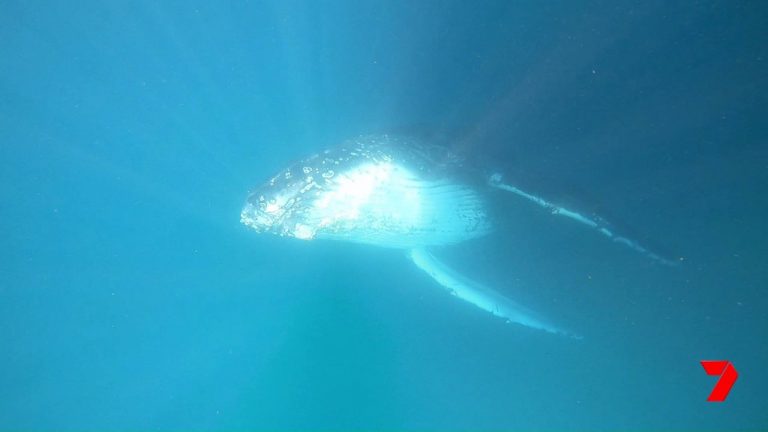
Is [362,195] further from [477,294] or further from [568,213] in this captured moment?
[477,294]

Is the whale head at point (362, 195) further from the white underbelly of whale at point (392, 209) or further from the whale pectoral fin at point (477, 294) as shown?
the whale pectoral fin at point (477, 294)

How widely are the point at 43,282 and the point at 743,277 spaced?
1510 cm

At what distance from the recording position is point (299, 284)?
9422 millimetres

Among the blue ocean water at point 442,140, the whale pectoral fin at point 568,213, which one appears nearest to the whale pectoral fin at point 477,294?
the blue ocean water at point 442,140

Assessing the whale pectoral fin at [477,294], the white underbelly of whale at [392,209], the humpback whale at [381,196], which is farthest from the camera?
the whale pectoral fin at [477,294]

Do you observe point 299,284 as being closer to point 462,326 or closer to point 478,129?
point 462,326

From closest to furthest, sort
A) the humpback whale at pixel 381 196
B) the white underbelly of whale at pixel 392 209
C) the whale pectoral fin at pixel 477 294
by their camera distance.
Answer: the humpback whale at pixel 381 196 < the white underbelly of whale at pixel 392 209 < the whale pectoral fin at pixel 477 294

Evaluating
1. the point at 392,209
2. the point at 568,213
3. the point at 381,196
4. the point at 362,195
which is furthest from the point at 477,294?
the point at 362,195

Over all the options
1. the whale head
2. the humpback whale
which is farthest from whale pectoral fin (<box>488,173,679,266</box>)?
the whale head

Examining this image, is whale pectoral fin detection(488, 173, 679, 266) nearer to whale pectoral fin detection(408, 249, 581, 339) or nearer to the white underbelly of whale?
the white underbelly of whale

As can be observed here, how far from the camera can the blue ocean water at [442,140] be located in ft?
17.5

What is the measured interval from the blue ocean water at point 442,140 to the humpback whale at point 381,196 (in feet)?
1.01

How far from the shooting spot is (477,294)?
762 centimetres

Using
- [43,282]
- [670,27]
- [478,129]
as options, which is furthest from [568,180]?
[43,282]
